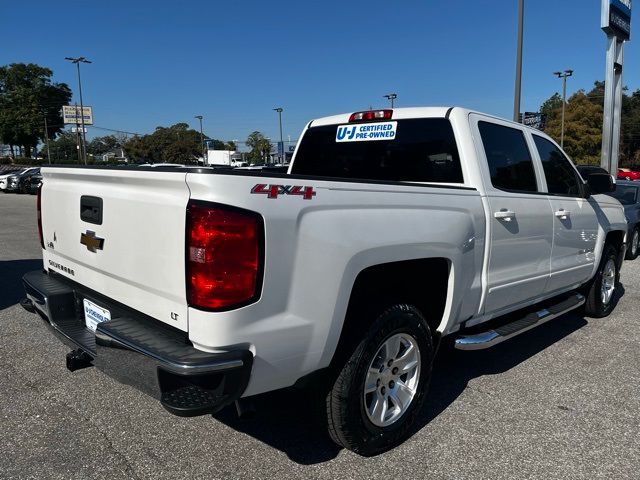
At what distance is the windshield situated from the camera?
10743 millimetres

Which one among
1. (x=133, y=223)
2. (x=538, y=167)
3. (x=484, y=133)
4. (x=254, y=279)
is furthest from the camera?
(x=538, y=167)

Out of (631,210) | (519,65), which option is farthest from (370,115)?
(519,65)

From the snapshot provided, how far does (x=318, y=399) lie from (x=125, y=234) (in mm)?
1314

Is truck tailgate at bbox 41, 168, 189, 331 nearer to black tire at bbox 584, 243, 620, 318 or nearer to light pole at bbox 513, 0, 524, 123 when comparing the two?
black tire at bbox 584, 243, 620, 318

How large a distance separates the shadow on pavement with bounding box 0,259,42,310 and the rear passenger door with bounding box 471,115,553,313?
17.4ft

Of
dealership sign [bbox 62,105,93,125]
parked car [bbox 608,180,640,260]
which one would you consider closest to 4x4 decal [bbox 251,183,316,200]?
parked car [bbox 608,180,640,260]

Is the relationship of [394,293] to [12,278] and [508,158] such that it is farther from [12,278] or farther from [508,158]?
[12,278]

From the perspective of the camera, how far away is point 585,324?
5.67 meters

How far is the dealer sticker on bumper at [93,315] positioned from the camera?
283 cm

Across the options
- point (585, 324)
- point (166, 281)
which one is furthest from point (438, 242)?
point (585, 324)

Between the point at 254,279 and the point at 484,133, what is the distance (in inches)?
95.4

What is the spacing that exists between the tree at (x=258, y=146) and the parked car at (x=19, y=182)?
49.8 metres

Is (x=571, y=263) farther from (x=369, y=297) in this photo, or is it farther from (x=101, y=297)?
(x=101, y=297)

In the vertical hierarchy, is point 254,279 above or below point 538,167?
below
